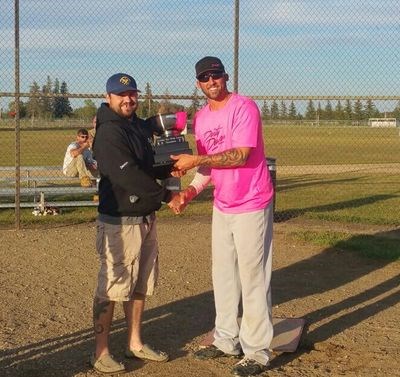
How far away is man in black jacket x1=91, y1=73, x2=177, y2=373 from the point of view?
4.58 metres

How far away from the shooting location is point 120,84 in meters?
4.62

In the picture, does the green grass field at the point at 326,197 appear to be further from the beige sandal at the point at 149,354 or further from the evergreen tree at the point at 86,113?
the beige sandal at the point at 149,354

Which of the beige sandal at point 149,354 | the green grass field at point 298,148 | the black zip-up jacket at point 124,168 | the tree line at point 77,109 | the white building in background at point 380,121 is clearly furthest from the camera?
the green grass field at point 298,148

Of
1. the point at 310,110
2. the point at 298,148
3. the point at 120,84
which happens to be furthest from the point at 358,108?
the point at 298,148

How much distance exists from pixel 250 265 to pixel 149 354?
3.22 feet

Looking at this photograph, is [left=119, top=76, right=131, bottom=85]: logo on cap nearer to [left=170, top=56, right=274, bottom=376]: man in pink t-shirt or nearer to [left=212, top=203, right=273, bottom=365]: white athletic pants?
[left=170, top=56, right=274, bottom=376]: man in pink t-shirt

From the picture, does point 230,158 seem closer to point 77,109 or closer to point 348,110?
point 77,109

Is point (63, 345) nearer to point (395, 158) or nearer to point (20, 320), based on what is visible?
point (20, 320)

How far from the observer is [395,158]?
29953 mm

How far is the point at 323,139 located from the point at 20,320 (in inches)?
1478

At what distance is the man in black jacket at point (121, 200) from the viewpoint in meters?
4.58

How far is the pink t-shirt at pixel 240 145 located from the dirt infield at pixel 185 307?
1.18m

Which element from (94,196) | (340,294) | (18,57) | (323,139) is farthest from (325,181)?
(323,139)

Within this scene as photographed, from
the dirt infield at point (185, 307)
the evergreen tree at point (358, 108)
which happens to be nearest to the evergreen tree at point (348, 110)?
the evergreen tree at point (358, 108)
